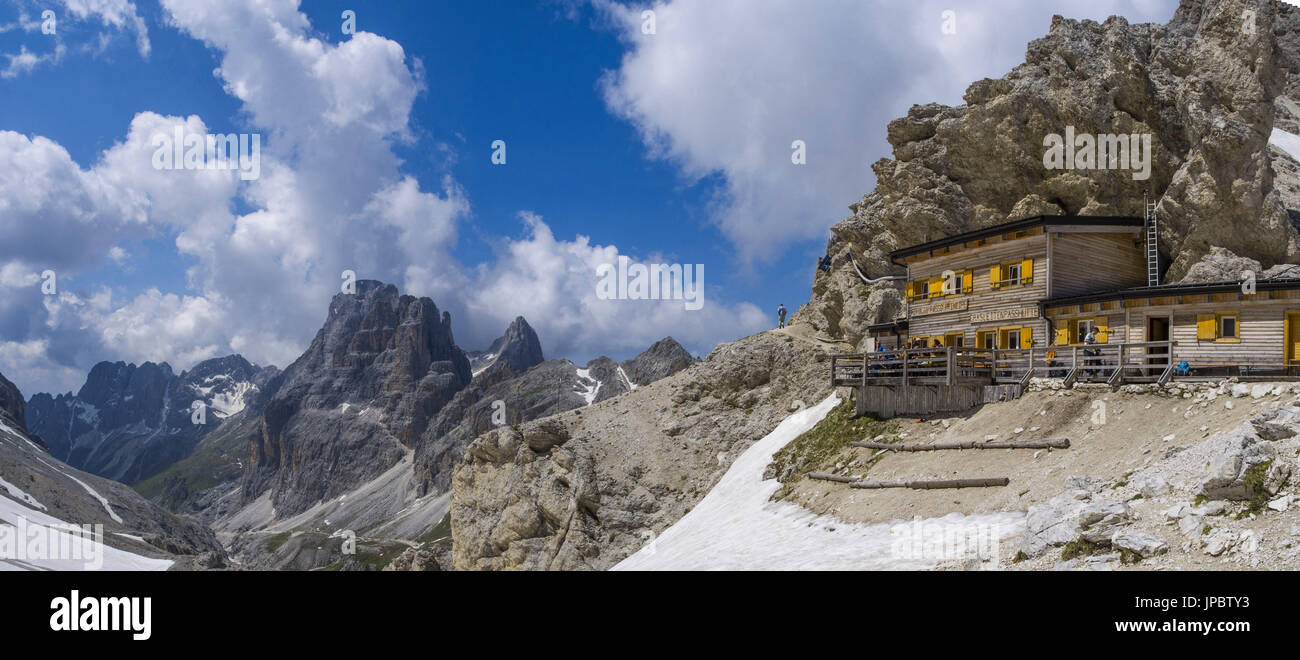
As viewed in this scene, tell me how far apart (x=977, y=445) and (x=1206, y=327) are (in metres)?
11.5

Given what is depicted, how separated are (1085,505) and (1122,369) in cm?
1217

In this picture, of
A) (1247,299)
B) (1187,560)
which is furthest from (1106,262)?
(1187,560)

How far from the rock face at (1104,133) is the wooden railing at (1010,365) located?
1227cm

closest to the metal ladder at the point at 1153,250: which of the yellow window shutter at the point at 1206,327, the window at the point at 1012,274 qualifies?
the window at the point at 1012,274

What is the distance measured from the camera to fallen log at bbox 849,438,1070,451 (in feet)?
79.8

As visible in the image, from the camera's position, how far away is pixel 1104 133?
4647 cm

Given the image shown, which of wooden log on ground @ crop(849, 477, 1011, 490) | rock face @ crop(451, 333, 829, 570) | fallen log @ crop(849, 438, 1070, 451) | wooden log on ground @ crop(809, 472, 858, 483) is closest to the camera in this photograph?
wooden log on ground @ crop(849, 477, 1011, 490)

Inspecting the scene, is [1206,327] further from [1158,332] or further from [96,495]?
[96,495]

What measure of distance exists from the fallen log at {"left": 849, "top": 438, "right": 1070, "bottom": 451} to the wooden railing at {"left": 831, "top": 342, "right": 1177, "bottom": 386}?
11.4 feet

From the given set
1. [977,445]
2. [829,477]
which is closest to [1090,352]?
[977,445]

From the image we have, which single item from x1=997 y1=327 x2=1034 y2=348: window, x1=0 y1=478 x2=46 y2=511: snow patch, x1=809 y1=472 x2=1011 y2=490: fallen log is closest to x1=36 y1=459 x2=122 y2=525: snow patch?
x1=0 y1=478 x2=46 y2=511: snow patch

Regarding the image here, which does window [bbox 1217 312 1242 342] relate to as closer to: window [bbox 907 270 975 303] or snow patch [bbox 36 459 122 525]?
window [bbox 907 270 975 303]
